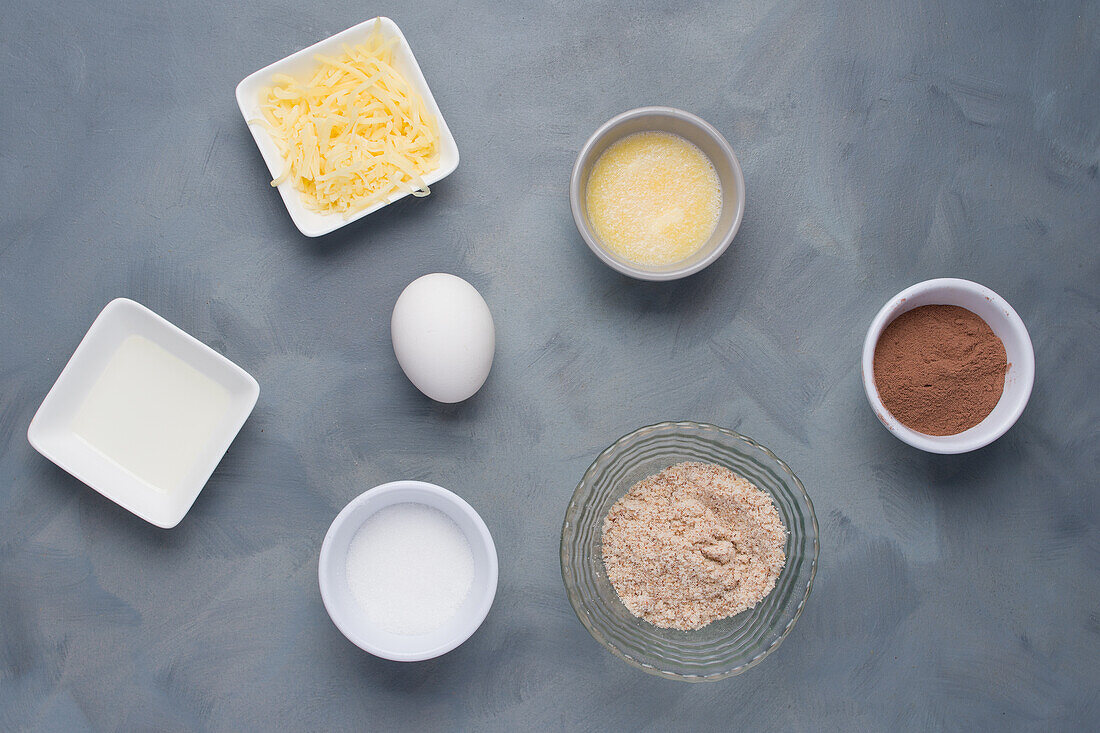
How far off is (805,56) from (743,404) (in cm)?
64

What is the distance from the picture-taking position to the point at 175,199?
1.30 m

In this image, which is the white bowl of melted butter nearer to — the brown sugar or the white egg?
the white egg

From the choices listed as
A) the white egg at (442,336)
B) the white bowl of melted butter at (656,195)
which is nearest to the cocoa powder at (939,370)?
the white bowl of melted butter at (656,195)

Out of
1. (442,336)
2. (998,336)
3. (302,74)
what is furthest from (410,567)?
(998,336)

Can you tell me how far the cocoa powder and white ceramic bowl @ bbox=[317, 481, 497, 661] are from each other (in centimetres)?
71

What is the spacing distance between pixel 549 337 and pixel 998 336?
756mm

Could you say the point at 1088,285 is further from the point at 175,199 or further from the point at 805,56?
the point at 175,199

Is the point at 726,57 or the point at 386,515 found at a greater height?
the point at 726,57

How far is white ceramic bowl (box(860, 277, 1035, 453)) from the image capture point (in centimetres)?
119

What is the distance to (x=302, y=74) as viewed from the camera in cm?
124

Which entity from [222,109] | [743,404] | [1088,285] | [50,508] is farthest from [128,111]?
[1088,285]

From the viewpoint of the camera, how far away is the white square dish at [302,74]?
1.21m

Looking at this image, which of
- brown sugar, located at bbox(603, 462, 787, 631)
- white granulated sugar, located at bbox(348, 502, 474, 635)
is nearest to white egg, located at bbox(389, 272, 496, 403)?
white granulated sugar, located at bbox(348, 502, 474, 635)

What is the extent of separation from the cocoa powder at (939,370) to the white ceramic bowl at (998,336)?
0.04ft
